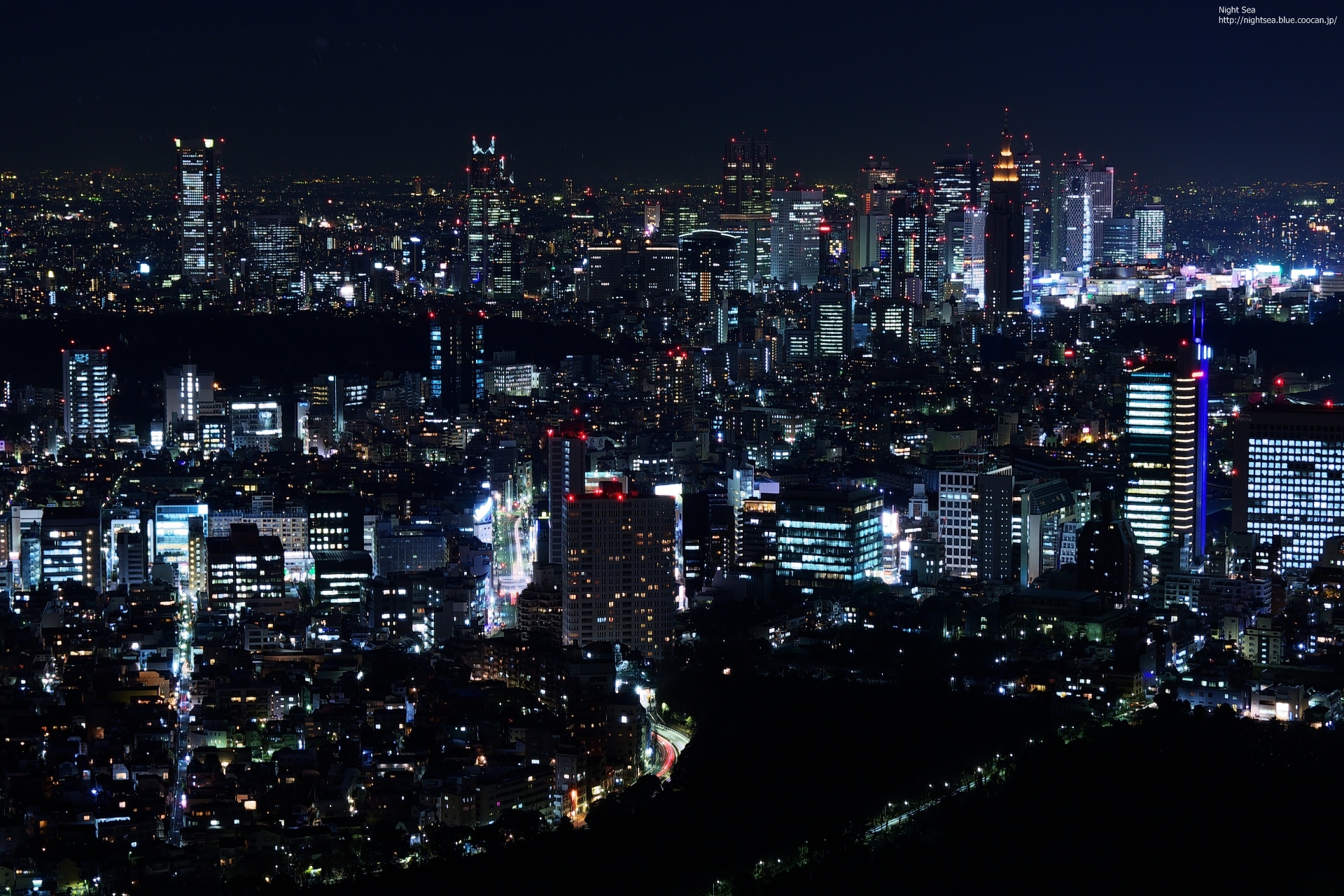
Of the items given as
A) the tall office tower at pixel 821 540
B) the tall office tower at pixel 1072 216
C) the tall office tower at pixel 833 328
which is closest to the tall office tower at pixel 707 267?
the tall office tower at pixel 833 328

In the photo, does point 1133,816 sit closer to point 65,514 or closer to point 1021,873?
point 1021,873

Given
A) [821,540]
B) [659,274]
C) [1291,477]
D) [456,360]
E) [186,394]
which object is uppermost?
[659,274]

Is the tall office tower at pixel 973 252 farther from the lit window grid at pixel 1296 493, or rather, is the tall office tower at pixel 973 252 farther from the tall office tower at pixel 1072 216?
the lit window grid at pixel 1296 493

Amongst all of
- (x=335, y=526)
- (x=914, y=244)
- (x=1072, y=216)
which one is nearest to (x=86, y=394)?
(x=335, y=526)

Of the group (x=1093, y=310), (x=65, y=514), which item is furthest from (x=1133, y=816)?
(x=1093, y=310)

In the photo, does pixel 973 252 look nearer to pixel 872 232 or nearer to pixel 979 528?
→ pixel 872 232

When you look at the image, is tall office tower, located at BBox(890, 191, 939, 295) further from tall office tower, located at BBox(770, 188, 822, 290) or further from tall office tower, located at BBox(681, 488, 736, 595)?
tall office tower, located at BBox(681, 488, 736, 595)
